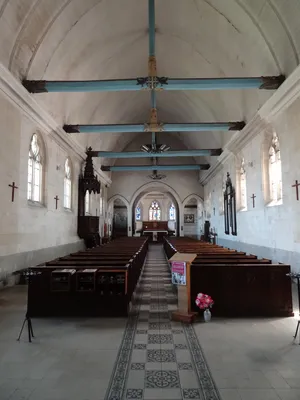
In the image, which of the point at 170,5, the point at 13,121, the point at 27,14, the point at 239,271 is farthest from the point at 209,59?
the point at 239,271

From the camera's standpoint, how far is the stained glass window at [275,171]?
908 centimetres

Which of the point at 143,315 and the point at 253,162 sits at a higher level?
the point at 253,162

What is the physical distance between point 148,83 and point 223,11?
3359mm

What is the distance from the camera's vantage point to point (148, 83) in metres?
8.02

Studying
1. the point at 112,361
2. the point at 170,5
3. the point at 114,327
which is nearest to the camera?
the point at 112,361

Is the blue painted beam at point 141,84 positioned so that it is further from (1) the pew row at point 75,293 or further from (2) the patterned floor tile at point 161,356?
(2) the patterned floor tile at point 161,356

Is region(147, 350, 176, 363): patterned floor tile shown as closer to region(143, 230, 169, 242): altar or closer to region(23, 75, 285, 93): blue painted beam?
region(23, 75, 285, 93): blue painted beam

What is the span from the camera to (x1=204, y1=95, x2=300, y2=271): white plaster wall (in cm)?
751

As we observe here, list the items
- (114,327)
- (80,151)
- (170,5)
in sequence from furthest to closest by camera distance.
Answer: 1. (80,151)
2. (170,5)
3. (114,327)

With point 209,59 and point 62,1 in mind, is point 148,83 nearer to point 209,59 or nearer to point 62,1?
point 62,1

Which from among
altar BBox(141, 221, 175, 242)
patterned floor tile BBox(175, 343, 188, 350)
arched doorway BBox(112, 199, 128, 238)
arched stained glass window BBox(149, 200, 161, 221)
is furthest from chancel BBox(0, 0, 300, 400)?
arched stained glass window BBox(149, 200, 161, 221)

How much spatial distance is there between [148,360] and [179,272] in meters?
1.88

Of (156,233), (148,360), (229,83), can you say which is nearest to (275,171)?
(229,83)

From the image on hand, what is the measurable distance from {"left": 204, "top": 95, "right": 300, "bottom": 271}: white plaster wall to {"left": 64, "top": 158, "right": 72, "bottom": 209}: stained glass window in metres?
6.92
